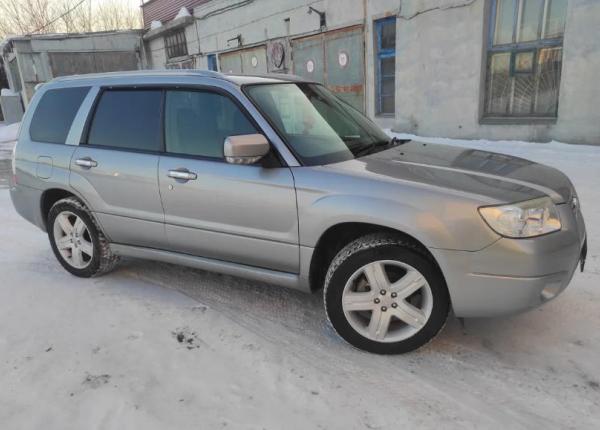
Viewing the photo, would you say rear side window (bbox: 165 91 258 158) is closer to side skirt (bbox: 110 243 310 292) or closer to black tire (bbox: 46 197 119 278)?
side skirt (bbox: 110 243 310 292)

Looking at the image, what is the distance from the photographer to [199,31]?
16.8 meters

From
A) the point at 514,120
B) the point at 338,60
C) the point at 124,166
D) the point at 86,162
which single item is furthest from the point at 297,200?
the point at 338,60

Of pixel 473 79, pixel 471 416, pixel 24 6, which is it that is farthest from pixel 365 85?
pixel 24 6

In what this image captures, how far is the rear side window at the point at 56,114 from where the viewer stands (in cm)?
405

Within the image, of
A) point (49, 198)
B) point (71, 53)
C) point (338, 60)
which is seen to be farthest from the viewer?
point (71, 53)

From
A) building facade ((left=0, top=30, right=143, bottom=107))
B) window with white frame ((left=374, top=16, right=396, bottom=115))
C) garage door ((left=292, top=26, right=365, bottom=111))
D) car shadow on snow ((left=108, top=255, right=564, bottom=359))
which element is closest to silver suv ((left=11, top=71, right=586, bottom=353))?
car shadow on snow ((left=108, top=255, right=564, bottom=359))

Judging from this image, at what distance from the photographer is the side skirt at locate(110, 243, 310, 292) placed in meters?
3.16

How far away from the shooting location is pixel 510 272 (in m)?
2.51

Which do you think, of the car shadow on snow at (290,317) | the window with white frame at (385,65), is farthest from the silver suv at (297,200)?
the window with white frame at (385,65)

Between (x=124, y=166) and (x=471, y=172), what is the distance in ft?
8.18

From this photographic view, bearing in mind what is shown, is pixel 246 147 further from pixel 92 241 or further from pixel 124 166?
pixel 92 241

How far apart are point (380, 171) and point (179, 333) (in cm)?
169

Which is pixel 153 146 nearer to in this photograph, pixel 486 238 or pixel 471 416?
pixel 486 238

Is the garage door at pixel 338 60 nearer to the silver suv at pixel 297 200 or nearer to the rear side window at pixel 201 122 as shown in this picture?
the silver suv at pixel 297 200
